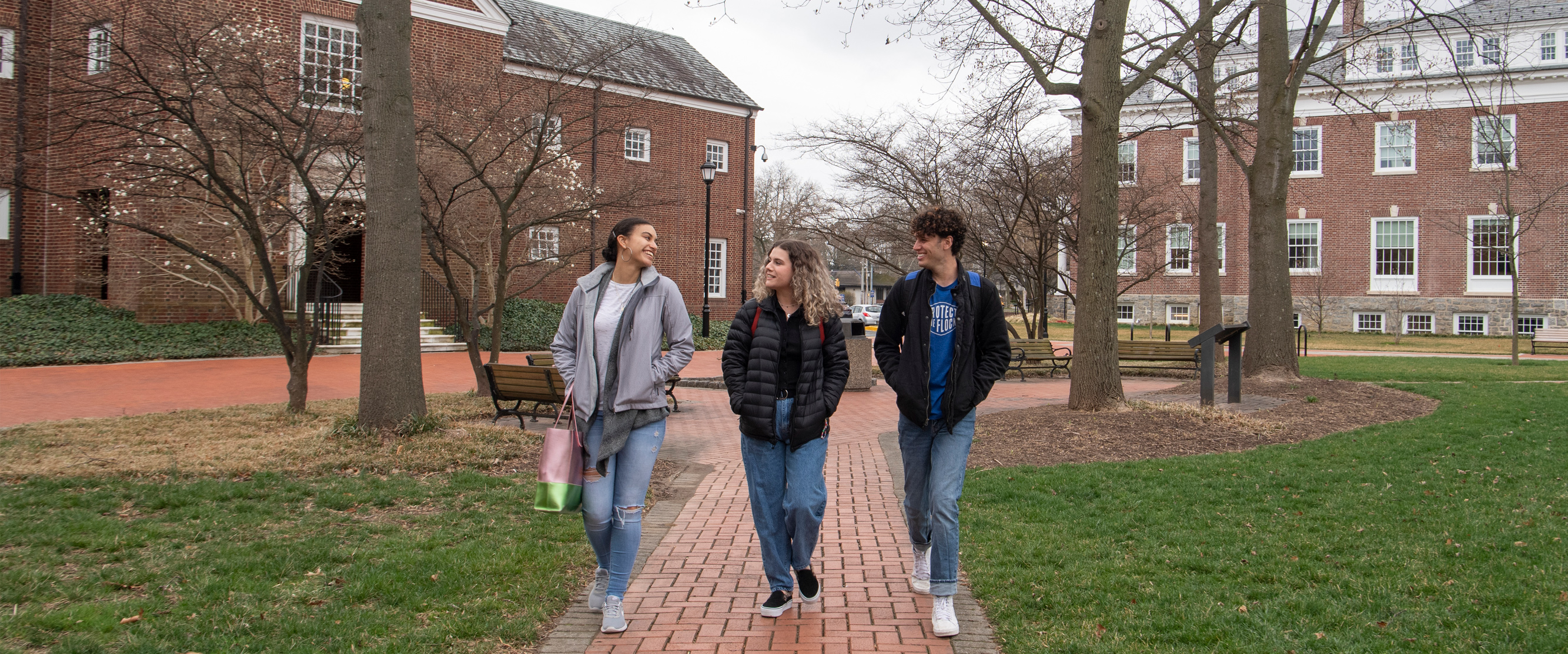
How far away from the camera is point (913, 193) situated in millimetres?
16062

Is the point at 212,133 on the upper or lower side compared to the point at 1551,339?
upper

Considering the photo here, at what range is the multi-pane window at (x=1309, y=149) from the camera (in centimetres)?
3419

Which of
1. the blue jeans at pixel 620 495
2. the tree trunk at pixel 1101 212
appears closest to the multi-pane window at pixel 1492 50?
the tree trunk at pixel 1101 212

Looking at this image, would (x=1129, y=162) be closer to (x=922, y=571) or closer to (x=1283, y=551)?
(x=1283, y=551)

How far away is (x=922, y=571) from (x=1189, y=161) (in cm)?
3601

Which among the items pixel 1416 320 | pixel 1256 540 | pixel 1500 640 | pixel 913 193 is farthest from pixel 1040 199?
pixel 1416 320

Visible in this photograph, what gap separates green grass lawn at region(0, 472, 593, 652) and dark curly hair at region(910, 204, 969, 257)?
2.34m

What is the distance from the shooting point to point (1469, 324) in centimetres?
3228

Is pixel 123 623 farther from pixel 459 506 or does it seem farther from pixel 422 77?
pixel 422 77

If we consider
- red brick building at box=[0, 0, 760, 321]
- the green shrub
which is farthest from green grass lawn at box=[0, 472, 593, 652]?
the green shrub

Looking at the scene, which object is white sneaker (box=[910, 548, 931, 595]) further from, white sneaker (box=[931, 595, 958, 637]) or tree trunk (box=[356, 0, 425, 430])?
tree trunk (box=[356, 0, 425, 430])

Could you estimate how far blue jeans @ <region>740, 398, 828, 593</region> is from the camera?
3.74 metres

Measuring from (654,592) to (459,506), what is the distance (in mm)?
2148

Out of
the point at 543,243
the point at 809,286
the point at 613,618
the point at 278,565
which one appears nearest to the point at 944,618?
the point at 613,618
